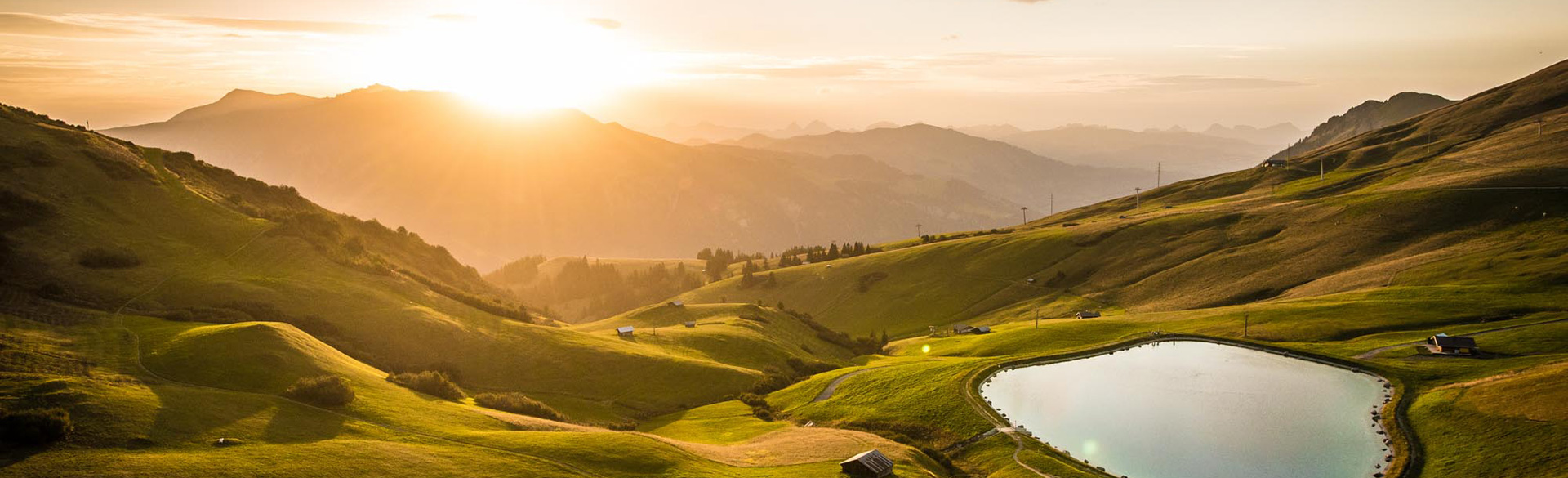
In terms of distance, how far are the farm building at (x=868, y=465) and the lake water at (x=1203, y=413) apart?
52.8ft

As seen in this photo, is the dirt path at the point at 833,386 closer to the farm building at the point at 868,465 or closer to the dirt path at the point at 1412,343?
the farm building at the point at 868,465

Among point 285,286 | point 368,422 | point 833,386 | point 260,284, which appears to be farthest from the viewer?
point 285,286

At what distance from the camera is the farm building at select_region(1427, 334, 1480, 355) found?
7838 cm

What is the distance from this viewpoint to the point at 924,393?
3285 inches

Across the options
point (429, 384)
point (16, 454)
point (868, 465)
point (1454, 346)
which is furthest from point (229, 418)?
point (1454, 346)

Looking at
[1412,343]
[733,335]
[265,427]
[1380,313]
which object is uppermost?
[1380,313]

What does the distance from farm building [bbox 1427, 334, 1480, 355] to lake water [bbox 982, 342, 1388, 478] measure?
10.7 metres

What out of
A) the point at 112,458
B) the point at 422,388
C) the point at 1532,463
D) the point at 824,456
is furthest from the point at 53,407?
the point at 1532,463

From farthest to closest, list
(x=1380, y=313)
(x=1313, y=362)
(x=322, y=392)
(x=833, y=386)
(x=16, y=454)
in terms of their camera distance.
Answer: (x=1380, y=313) < (x=833, y=386) < (x=1313, y=362) < (x=322, y=392) < (x=16, y=454)

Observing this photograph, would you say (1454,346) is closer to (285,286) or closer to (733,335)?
(733,335)

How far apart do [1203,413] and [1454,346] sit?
102 ft

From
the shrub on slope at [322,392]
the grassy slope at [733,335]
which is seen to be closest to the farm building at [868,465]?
the shrub on slope at [322,392]

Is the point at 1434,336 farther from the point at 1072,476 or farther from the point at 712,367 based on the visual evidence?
the point at 712,367

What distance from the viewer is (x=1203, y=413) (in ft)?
232
